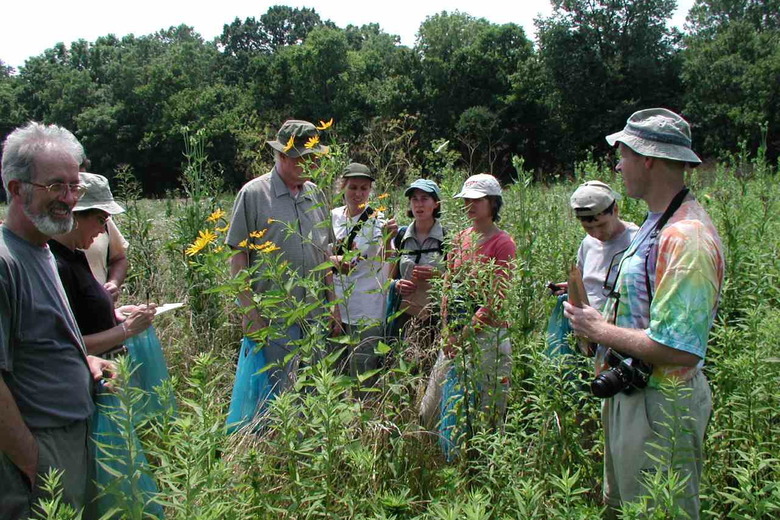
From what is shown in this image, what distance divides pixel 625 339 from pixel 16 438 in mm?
1954

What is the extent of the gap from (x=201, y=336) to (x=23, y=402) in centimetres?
261

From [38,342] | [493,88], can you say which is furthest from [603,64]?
[38,342]

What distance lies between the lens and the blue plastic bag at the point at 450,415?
8.87 feet

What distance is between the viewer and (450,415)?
2809 millimetres

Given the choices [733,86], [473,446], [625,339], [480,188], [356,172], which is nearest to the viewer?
[625,339]

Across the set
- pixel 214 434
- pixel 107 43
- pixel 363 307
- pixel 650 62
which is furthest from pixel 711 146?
pixel 107 43

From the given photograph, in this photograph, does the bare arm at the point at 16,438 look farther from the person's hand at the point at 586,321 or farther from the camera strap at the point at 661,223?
the camera strap at the point at 661,223

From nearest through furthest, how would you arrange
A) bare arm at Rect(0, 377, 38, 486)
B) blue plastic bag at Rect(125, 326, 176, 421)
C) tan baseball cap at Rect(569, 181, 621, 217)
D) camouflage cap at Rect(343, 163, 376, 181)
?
bare arm at Rect(0, 377, 38, 486) → blue plastic bag at Rect(125, 326, 176, 421) → tan baseball cap at Rect(569, 181, 621, 217) → camouflage cap at Rect(343, 163, 376, 181)

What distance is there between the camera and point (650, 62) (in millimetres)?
37062

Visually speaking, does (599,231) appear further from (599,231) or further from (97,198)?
(97,198)

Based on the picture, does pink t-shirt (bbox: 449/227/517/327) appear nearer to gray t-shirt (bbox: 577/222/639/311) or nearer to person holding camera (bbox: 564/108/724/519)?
person holding camera (bbox: 564/108/724/519)

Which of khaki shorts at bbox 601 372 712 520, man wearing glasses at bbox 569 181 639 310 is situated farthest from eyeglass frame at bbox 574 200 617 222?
khaki shorts at bbox 601 372 712 520

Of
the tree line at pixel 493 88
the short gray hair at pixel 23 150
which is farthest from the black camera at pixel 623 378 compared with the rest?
the tree line at pixel 493 88

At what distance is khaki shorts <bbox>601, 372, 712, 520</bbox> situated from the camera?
2067mm
